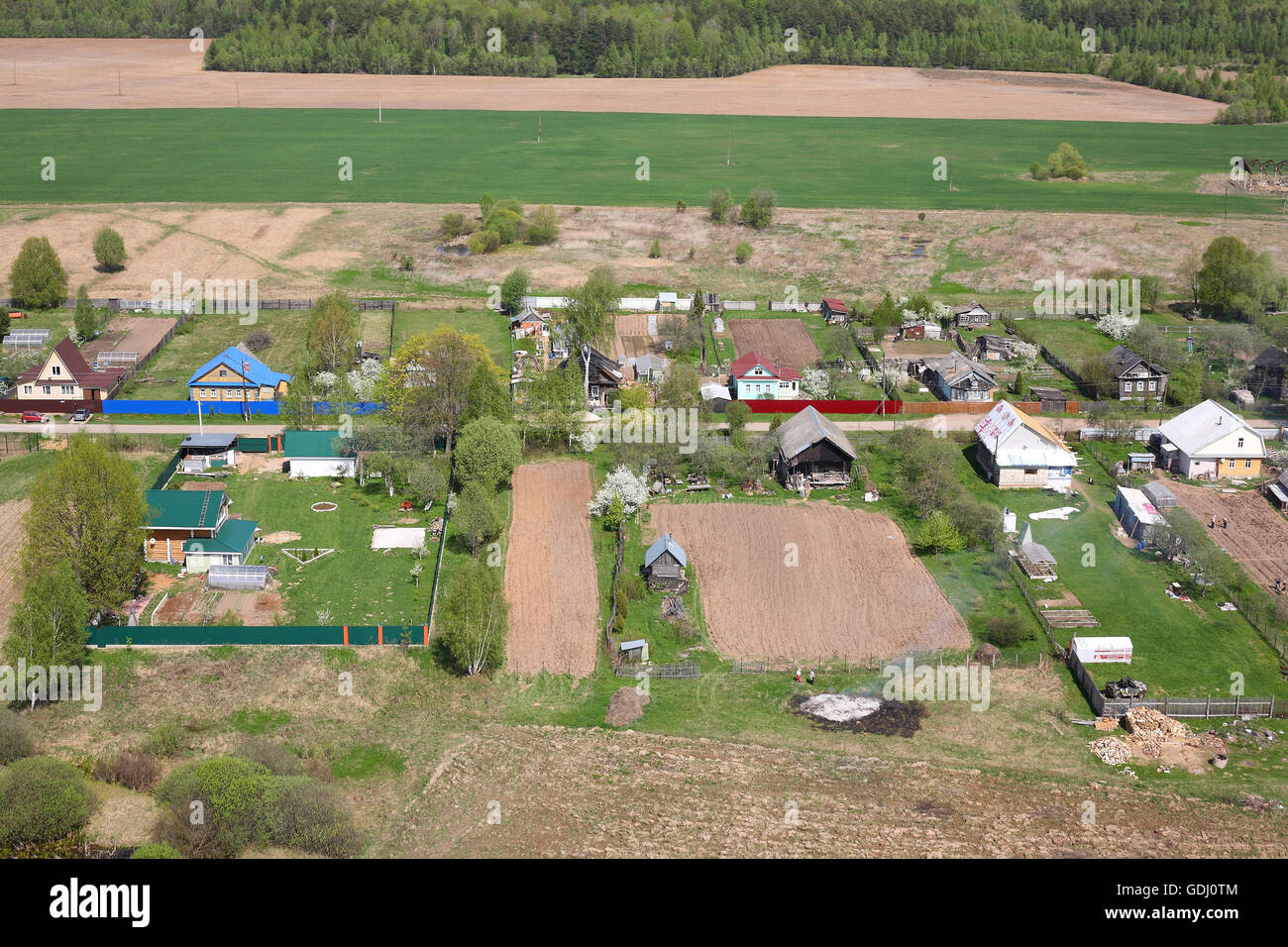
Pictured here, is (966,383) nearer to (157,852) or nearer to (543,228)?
(543,228)

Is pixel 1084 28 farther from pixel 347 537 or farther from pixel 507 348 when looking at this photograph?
pixel 347 537

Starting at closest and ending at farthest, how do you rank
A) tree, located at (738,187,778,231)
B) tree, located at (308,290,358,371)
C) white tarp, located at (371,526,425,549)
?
white tarp, located at (371,526,425,549)
tree, located at (308,290,358,371)
tree, located at (738,187,778,231)

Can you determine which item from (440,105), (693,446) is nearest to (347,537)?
(693,446)

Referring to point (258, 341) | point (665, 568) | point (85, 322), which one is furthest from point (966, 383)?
point (85, 322)

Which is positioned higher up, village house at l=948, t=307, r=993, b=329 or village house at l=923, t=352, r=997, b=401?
village house at l=948, t=307, r=993, b=329

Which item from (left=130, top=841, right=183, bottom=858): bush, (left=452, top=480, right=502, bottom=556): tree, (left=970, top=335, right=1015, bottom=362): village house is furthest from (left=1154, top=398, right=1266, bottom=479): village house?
(left=130, top=841, right=183, bottom=858): bush

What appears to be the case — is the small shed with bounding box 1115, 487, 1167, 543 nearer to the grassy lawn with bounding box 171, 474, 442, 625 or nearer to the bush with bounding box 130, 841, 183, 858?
the grassy lawn with bounding box 171, 474, 442, 625

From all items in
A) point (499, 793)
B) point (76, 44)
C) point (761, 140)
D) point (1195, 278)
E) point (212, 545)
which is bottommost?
point (499, 793)

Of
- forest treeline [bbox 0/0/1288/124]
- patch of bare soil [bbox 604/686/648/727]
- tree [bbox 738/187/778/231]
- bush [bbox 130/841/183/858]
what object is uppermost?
forest treeline [bbox 0/0/1288/124]
